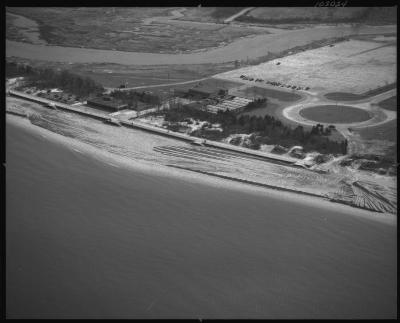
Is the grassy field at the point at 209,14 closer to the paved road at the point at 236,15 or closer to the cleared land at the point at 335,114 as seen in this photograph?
the paved road at the point at 236,15

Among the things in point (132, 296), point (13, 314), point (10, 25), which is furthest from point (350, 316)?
point (10, 25)

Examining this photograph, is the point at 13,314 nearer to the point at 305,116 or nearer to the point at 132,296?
the point at 132,296

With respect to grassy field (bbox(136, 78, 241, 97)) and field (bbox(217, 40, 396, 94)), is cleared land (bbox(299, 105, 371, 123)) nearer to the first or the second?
field (bbox(217, 40, 396, 94))

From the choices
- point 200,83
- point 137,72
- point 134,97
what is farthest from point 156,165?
point 137,72

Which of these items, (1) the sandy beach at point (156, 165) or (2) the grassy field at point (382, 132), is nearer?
(1) the sandy beach at point (156, 165)

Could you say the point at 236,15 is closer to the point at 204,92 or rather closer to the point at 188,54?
the point at 188,54

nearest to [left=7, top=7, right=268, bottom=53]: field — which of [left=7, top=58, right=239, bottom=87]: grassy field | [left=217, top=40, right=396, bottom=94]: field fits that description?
[left=7, top=58, right=239, bottom=87]: grassy field

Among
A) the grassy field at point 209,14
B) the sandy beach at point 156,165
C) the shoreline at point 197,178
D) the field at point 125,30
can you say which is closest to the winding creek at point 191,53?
the field at point 125,30
